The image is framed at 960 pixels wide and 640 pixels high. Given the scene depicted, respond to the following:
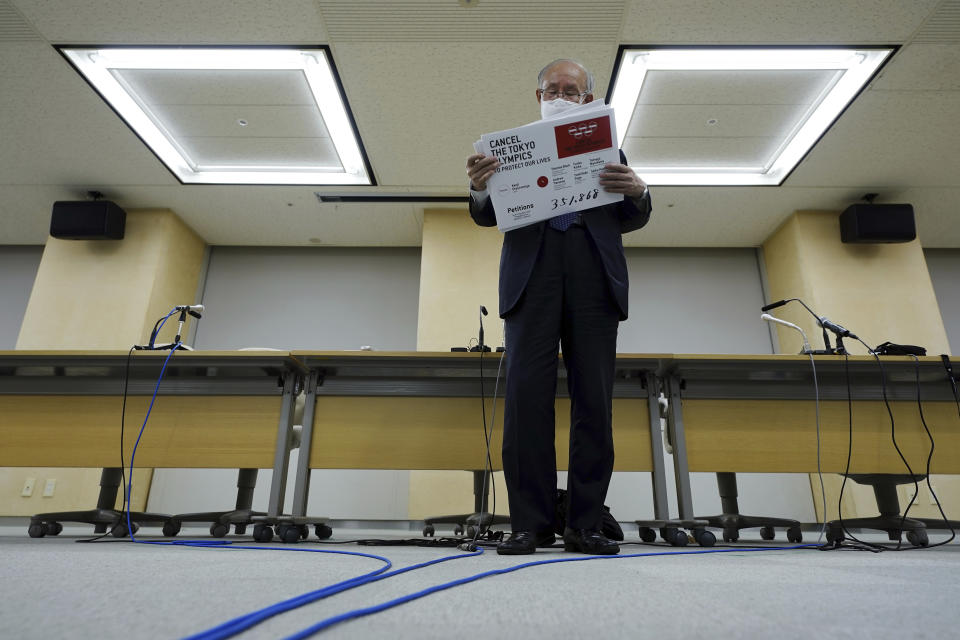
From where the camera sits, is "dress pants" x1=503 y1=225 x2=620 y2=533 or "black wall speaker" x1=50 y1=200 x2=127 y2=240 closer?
"dress pants" x1=503 y1=225 x2=620 y2=533

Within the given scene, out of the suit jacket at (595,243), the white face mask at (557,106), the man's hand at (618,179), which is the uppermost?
the white face mask at (557,106)

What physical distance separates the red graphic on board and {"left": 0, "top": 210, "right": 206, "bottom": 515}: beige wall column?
13.0 ft

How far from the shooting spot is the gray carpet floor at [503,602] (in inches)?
18.4

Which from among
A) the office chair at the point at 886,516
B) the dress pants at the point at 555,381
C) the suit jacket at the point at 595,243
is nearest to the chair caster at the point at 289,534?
the dress pants at the point at 555,381

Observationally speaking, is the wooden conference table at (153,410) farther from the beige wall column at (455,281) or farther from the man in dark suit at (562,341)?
the beige wall column at (455,281)

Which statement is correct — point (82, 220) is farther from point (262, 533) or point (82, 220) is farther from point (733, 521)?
point (733, 521)

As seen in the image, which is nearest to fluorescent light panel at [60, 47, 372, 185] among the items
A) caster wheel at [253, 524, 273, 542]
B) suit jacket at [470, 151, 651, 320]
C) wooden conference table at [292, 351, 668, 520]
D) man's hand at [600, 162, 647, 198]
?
wooden conference table at [292, 351, 668, 520]

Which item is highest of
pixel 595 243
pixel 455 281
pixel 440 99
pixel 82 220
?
pixel 440 99

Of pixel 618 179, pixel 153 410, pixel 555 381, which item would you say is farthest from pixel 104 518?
pixel 618 179

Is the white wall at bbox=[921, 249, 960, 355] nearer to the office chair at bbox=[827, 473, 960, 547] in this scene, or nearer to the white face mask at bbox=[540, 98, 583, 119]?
the office chair at bbox=[827, 473, 960, 547]

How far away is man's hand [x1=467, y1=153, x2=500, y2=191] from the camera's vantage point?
1456 millimetres

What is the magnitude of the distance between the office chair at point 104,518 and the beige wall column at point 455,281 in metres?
1.77

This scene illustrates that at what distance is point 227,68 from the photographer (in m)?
3.20

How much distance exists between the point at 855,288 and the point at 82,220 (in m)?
6.14
